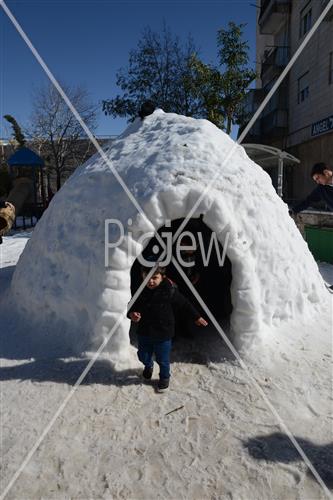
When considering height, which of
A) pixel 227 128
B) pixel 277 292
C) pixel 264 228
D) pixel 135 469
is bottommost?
pixel 135 469

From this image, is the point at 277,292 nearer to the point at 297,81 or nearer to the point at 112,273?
the point at 112,273

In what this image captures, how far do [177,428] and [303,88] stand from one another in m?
18.1

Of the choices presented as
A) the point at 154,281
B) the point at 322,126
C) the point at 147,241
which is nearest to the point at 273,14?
the point at 322,126

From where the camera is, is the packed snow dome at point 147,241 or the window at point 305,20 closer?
the packed snow dome at point 147,241

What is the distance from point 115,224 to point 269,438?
225 cm

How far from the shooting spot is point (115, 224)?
369 cm

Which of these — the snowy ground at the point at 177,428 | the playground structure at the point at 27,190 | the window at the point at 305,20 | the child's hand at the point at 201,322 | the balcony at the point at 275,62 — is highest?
the window at the point at 305,20

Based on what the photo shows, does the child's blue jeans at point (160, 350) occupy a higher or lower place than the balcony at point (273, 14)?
lower

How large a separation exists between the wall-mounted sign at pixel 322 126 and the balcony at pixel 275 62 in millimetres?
5694

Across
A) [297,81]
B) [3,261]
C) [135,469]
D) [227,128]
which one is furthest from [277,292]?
[297,81]

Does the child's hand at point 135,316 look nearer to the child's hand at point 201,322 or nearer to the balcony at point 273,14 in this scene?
the child's hand at point 201,322

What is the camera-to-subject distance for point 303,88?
1736 centimetres

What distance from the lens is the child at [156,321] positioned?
324cm

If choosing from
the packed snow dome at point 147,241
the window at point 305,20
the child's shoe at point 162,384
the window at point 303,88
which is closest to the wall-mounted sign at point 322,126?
the window at point 303,88
